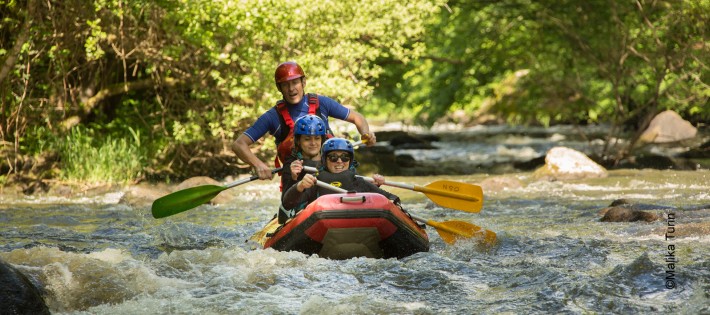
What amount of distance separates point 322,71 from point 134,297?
28.5 feet

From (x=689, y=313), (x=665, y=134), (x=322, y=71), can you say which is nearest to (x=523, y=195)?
(x=322, y=71)

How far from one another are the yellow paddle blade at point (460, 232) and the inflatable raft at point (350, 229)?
2.84ft

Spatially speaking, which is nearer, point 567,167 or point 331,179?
point 331,179

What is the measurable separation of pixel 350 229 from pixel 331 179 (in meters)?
0.54

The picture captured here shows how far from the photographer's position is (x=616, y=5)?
685 inches

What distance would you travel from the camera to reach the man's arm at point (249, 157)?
23.7ft

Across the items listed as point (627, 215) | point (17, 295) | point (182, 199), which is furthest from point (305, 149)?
point (627, 215)

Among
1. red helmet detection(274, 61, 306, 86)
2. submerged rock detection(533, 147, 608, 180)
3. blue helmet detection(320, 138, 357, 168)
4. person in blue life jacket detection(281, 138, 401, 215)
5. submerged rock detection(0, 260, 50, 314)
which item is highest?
red helmet detection(274, 61, 306, 86)

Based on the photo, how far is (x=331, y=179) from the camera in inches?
269

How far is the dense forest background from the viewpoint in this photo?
43.0ft

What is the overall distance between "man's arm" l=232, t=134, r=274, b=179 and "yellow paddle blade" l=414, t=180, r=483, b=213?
1.50m

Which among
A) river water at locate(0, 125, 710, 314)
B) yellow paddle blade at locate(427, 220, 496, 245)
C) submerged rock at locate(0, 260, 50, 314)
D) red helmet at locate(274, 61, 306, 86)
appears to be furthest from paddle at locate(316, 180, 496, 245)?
submerged rock at locate(0, 260, 50, 314)

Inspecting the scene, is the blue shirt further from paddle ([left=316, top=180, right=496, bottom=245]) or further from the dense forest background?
the dense forest background

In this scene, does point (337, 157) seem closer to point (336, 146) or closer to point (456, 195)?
point (336, 146)
